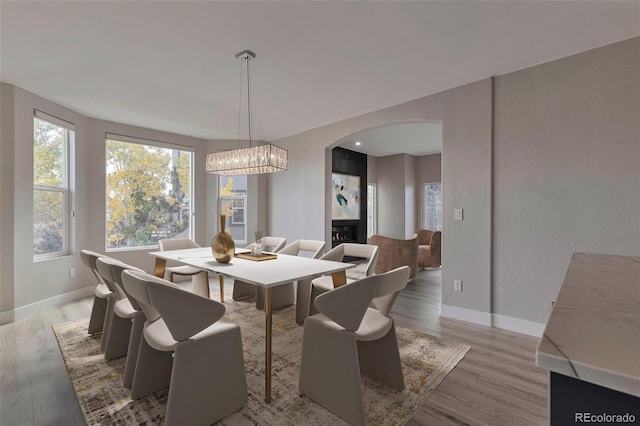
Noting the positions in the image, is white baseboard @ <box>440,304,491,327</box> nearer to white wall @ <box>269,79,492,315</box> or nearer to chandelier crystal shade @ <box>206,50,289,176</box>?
white wall @ <box>269,79,492,315</box>

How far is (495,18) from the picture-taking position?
6.94 feet

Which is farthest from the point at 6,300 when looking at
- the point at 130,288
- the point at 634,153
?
the point at 634,153

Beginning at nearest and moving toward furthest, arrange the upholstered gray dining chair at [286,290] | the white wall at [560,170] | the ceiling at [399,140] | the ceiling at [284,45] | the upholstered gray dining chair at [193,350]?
the upholstered gray dining chair at [193,350], the ceiling at [284,45], the white wall at [560,170], the upholstered gray dining chair at [286,290], the ceiling at [399,140]

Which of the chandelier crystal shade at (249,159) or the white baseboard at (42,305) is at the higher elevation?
the chandelier crystal shade at (249,159)

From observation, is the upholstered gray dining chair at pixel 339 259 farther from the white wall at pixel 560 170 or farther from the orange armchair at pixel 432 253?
the orange armchair at pixel 432 253

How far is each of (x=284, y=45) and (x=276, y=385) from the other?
2603mm

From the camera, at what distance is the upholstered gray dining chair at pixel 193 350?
4.91 feet

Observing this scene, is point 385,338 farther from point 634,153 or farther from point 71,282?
point 71,282

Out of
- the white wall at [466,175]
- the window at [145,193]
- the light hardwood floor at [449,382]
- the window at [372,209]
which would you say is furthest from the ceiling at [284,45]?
the window at [372,209]

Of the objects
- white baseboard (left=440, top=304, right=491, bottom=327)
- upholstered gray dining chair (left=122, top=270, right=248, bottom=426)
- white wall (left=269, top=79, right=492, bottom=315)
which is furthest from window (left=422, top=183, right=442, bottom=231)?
upholstered gray dining chair (left=122, top=270, right=248, bottom=426)

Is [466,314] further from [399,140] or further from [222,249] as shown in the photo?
[399,140]

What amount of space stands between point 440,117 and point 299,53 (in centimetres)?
180

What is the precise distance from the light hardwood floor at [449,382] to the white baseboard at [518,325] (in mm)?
82

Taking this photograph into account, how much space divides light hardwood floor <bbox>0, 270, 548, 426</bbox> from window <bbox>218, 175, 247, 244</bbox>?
116 inches
